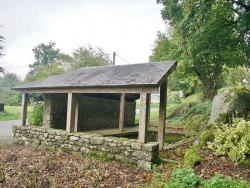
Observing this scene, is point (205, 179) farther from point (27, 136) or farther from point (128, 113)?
point (128, 113)

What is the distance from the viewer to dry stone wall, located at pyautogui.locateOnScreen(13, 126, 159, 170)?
514 cm

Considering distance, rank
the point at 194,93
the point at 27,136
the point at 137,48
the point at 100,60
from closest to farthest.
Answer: the point at 27,136 < the point at 194,93 < the point at 100,60 < the point at 137,48

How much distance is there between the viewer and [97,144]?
19.7 ft

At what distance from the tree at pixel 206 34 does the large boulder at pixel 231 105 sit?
314 cm

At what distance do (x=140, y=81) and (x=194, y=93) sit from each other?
15.3m

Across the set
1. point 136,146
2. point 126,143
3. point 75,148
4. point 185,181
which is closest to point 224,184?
point 185,181

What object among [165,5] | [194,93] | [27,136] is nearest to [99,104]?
[27,136]

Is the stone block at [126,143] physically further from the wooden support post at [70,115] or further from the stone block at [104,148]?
the wooden support post at [70,115]

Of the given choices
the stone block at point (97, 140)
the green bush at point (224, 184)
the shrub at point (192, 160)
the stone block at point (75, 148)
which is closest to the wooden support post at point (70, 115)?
the stone block at point (75, 148)

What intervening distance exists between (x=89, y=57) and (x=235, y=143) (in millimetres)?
22605

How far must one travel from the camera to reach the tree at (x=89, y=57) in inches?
981

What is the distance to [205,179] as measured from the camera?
3797 mm

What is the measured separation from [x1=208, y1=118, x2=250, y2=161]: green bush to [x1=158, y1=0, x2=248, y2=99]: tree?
5.14 m

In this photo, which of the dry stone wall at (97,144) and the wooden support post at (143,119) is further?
the wooden support post at (143,119)
